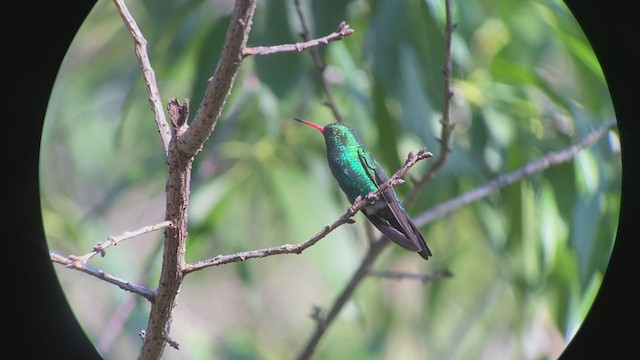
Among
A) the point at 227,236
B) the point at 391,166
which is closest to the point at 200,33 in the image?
the point at 227,236

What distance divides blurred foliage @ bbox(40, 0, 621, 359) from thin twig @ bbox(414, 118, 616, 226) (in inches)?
2.5

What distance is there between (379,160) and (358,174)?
Answer: 568 mm

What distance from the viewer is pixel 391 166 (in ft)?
5.41

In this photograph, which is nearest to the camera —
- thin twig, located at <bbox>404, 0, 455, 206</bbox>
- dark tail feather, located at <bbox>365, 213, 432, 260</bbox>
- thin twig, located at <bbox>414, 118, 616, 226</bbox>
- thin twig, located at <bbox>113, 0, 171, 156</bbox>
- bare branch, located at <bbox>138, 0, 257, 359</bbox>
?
dark tail feather, located at <bbox>365, 213, 432, 260</bbox>

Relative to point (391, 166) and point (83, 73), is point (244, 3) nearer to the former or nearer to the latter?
point (391, 166)

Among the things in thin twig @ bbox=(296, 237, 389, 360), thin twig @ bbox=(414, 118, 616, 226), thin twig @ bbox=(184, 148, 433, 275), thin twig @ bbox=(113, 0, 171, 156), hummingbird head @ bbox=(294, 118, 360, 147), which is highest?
thin twig @ bbox=(113, 0, 171, 156)

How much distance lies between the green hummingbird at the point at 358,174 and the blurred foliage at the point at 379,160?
49cm

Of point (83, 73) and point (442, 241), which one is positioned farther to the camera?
point (83, 73)

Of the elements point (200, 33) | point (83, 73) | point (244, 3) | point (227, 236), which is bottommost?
point (227, 236)

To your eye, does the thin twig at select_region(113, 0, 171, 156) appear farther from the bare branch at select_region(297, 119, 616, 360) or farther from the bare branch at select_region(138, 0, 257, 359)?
the bare branch at select_region(297, 119, 616, 360)

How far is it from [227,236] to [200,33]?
664 mm

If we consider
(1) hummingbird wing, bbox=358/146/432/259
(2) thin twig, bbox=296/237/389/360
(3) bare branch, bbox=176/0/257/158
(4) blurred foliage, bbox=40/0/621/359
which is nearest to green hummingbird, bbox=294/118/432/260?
(1) hummingbird wing, bbox=358/146/432/259

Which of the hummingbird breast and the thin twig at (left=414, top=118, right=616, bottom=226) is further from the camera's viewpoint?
the thin twig at (left=414, top=118, right=616, bottom=226)

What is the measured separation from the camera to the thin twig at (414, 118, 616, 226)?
6.27 feet
